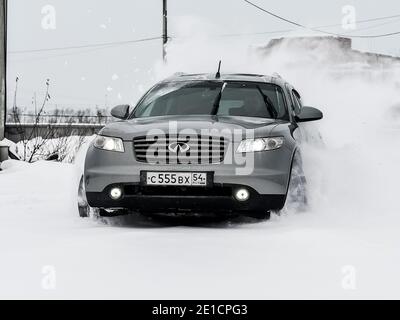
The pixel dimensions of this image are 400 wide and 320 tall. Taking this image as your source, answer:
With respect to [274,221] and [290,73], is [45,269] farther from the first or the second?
[290,73]

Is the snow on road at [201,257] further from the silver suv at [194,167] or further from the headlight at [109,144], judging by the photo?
the headlight at [109,144]

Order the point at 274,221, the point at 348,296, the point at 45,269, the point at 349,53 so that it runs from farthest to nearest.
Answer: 1. the point at 349,53
2. the point at 274,221
3. the point at 45,269
4. the point at 348,296

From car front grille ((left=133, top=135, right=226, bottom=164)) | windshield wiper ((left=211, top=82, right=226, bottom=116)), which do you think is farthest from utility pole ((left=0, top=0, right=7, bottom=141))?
car front grille ((left=133, top=135, right=226, bottom=164))

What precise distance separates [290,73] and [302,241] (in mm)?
18267

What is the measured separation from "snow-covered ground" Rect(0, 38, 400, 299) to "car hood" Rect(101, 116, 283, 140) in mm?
821

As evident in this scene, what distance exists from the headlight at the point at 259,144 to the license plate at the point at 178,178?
410 mm

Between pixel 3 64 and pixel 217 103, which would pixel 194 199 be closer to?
pixel 217 103

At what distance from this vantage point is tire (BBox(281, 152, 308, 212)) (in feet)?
19.5

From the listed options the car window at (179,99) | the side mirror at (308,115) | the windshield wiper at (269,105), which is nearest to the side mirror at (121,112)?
the car window at (179,99)

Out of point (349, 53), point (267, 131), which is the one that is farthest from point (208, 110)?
point (349, 53)

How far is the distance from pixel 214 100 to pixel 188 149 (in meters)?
1.66

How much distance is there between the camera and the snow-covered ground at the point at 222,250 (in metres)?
3.80

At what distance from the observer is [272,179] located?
5.70m

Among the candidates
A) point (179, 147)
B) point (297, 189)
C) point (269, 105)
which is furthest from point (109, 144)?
point (269, 105)
